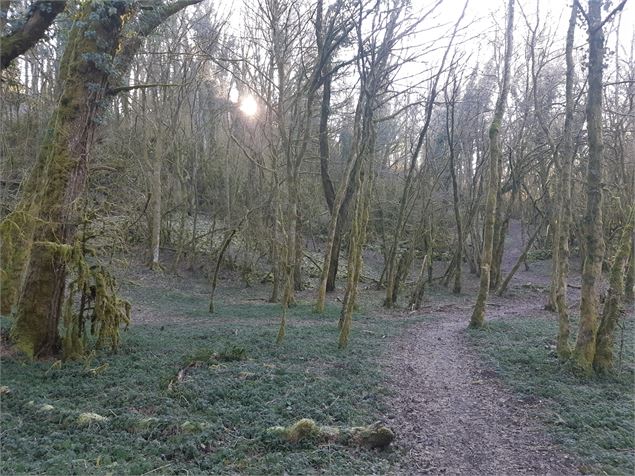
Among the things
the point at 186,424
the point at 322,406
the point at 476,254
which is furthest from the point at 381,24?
the point at 476,254

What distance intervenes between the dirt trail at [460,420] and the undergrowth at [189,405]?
0.40 m

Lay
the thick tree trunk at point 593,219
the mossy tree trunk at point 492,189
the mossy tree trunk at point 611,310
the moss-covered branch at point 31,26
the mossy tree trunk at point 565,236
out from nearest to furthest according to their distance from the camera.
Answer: the mossy tree trunk at point 611,310 → the thick tree trunk at point 593,219 → the moss-covered branch at point 31,26 → the mossy tree trunk at point 565,236 → the mossy tree trunk at point 492,189

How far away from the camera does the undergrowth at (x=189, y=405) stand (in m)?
4.32

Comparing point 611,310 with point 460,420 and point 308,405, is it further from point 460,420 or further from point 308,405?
point 308,405

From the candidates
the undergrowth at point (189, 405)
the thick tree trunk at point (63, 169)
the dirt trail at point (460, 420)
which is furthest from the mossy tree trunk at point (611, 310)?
the thick tree trunk at point (63, 169)

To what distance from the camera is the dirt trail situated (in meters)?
4.73

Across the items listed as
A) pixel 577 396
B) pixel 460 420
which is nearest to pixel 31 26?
pixel 460 420

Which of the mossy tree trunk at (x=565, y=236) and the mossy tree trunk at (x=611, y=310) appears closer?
the mossy tree trunk at (x=611, y=310)

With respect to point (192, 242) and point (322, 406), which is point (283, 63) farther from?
point (322, 406)

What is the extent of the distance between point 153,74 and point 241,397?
17.8 m

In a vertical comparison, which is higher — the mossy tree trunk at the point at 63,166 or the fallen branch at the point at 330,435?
the mossy tree trunk at the point at 63,166

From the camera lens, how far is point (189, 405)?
5582 mm

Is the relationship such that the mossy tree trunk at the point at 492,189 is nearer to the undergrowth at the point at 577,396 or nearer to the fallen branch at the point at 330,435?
the undergrowth at the point at 577,396

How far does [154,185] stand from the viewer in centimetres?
1841
